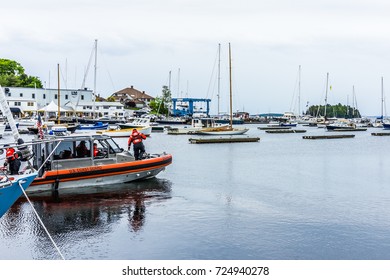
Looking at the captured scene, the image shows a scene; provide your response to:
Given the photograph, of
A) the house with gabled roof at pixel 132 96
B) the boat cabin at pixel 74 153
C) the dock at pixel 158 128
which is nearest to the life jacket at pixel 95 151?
the boat cabin at pixel 74 153

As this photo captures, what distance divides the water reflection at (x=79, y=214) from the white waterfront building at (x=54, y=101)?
74.1 m

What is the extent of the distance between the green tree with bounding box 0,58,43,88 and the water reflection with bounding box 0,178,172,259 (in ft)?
302

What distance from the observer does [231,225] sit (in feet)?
54.3

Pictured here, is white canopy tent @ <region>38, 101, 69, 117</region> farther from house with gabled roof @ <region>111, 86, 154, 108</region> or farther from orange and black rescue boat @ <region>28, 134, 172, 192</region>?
orange and black rescue boat @ <region>28, 134, 172, 192</region>

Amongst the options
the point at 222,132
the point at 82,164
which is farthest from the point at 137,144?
the point at 222,132

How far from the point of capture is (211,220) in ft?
56.5

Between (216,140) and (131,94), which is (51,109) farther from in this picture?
(131,94)

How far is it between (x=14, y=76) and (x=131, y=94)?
53.2m

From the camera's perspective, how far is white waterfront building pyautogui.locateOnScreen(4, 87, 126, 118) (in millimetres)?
99500

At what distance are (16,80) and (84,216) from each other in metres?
99.0

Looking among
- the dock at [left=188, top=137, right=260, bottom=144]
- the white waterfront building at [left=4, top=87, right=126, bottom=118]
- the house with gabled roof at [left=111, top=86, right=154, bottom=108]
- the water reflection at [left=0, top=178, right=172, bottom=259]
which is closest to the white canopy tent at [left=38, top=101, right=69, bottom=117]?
the white waterfront building at [left=4, top=87, right=126, bottom=118]

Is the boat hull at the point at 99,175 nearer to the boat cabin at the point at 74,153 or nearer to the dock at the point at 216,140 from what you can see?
the boat cabin at the point at 74,153
